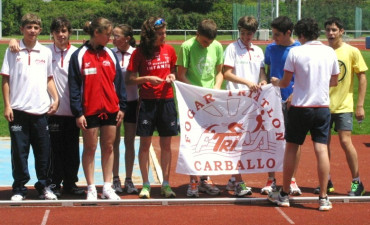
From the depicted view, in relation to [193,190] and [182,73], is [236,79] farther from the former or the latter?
[193,190]

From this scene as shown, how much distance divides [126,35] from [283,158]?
2.32 metres

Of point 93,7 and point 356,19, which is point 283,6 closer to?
point 356,19

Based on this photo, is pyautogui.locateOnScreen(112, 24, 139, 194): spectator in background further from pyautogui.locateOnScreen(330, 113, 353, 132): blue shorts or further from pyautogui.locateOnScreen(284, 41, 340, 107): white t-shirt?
pyautogui.locateOnScreen(330, 113, 353, 132): blue shorts

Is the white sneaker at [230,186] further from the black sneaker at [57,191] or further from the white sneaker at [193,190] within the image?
the black sneaker at [57,191]

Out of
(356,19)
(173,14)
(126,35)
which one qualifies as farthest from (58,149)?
(173,14)

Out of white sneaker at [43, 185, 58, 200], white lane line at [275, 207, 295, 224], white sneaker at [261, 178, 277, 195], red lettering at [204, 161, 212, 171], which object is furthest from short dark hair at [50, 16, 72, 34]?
white lane line at [275, 207, 295, 224]

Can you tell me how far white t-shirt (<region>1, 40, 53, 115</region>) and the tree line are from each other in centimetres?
4726

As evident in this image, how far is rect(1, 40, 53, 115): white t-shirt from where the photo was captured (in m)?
7.96

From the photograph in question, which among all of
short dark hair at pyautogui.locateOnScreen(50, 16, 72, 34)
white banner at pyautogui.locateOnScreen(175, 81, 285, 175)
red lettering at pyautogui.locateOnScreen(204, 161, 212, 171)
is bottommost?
red lettering at pyautogui.locateOnScreen(204, 161, 212, 171)

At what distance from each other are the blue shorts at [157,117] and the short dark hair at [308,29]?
66.4 inches

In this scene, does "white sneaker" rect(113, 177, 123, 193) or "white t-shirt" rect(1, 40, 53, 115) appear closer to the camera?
"white t-shirt" rect(1, 40, 53, 115)

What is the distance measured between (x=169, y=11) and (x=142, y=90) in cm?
6181

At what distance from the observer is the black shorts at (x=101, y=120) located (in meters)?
8.08

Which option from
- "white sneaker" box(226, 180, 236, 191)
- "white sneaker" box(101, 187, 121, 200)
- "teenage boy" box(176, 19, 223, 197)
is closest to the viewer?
"white sneaker" box(101, 187, 121, 200)
